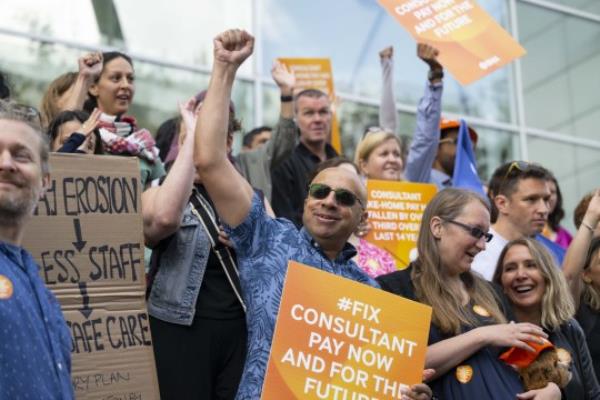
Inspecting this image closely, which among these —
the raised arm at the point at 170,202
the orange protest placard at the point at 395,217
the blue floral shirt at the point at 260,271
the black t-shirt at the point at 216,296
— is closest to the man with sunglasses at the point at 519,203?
the orange protest placard at the point at 395,217

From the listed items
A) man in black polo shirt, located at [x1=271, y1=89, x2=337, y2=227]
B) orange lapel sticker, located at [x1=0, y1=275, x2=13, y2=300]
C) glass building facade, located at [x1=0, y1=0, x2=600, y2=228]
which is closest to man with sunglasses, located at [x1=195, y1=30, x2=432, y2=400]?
orange lapel sticker, located at [x1=0, y1=275, x2=13, y2=300]

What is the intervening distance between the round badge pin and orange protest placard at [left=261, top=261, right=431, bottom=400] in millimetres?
622

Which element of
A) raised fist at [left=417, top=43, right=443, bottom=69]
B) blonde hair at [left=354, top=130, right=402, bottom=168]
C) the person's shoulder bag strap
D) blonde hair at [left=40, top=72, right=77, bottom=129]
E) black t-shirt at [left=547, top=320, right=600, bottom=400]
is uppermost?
raised fist at [left=417, top=43, right=443, bottom=69]

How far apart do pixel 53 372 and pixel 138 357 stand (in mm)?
711

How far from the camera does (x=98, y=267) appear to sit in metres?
3.89

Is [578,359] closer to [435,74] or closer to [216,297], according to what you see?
[216,297]

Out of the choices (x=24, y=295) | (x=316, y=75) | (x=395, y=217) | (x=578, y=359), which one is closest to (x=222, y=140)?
(x=24, y=295)

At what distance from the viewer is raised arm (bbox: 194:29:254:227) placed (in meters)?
3.92

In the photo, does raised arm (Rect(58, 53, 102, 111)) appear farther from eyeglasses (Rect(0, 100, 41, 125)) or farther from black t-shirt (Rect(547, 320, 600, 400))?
black t-shirt (Rect(547, 320, 600, 400))

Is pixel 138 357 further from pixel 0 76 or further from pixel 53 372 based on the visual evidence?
pixel 0 76

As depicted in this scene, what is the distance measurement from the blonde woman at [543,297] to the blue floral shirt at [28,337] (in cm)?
252

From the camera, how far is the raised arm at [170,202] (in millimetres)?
4336

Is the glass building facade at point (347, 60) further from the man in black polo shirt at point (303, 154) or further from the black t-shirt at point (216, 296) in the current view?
the black t-shirt at point (216, 296)

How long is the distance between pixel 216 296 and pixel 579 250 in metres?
2.20
